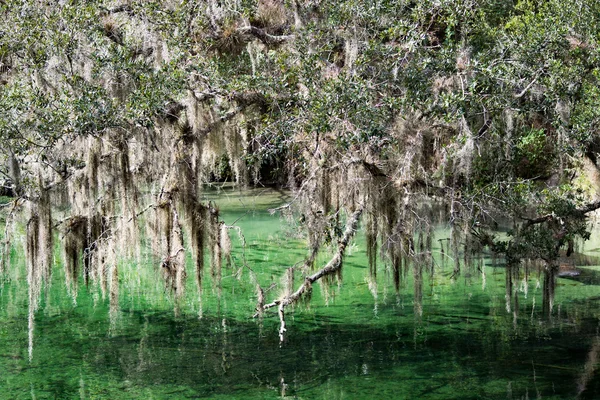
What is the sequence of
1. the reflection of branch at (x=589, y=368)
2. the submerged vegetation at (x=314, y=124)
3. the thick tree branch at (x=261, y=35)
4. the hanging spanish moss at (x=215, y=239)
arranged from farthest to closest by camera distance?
the thick tree branch at (x=261, y=35) → the hanging spanish moss at (x=215, y=239) → the reflection of branch at (x=589, y=368) → the submerged vegetation at (x=314, y=124)

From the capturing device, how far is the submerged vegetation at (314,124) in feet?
23.4

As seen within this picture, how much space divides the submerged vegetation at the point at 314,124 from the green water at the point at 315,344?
728 millimetres

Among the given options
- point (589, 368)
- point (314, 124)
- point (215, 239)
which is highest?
point (314, 124)

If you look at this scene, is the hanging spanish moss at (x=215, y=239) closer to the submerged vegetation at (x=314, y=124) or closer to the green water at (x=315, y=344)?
the submerged vegetation at (x=314, y=124)

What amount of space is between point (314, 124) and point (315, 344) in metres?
2.88

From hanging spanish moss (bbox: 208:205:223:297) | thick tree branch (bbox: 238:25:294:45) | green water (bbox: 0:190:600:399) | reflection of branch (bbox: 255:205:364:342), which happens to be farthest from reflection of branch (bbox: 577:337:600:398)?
thick tree branch (bbox: 238:25:294:45)

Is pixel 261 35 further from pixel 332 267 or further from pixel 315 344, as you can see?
pixel 315 344

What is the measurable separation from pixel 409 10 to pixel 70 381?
15.5 ft

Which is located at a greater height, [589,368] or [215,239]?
[215,239]

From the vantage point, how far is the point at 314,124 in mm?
6941

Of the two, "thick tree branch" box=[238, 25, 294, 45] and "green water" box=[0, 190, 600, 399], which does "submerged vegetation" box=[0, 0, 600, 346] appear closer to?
"thick tree branch" box=[238, 25, 294, 45]

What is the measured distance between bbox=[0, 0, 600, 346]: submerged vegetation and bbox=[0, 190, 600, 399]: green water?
2.39 feet

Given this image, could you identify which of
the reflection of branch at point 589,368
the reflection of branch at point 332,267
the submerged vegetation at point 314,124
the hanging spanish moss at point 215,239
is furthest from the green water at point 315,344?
the submerged vegetation at point 314,124

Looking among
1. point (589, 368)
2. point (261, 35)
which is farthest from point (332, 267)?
point (261, 35)
